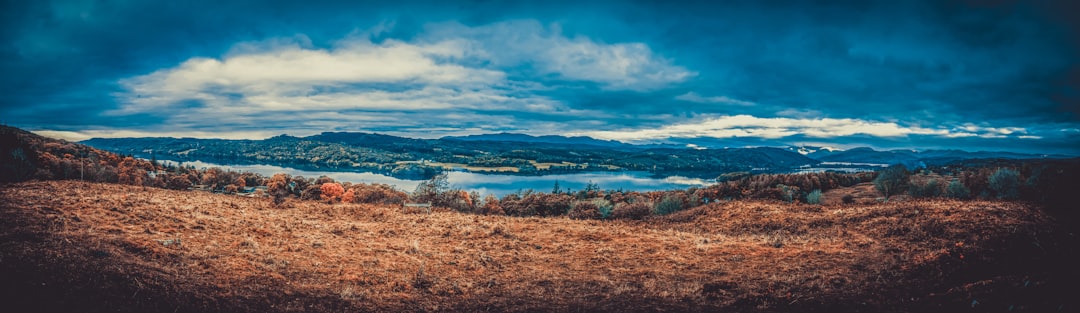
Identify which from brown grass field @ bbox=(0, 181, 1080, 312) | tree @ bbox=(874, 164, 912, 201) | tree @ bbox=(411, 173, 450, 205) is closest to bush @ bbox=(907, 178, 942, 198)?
tree @ bbox=(874, 164, 912, 201)

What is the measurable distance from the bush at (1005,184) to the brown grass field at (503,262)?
1223 centimetres

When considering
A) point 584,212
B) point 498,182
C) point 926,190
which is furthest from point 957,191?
point 498,182

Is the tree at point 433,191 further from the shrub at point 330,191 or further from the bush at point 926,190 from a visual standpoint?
the bush at point 926,190

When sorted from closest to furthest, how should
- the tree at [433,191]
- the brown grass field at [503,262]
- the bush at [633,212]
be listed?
the brown grass field at [503,262] → the bush at [633,212] → the tree at [433,191]

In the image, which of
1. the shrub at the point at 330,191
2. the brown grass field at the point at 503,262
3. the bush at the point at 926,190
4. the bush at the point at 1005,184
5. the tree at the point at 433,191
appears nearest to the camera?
the brown grass field at the point at 503,262

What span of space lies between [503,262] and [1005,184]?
1291 inches

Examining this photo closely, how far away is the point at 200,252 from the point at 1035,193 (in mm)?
37282

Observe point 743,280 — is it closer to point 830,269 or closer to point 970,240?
point 830,269

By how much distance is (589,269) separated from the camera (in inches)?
520

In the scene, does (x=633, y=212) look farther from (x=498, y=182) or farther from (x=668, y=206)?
(x=498, y=182)

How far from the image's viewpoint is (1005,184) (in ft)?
90.8

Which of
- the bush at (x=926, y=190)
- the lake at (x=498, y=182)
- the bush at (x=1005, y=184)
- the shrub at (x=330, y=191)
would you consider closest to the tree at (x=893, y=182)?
the bush at (x=926, y=190)

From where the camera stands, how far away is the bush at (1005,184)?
26359 mm

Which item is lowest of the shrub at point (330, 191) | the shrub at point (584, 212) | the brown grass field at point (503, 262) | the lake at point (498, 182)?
the lake at point (498, 182)
